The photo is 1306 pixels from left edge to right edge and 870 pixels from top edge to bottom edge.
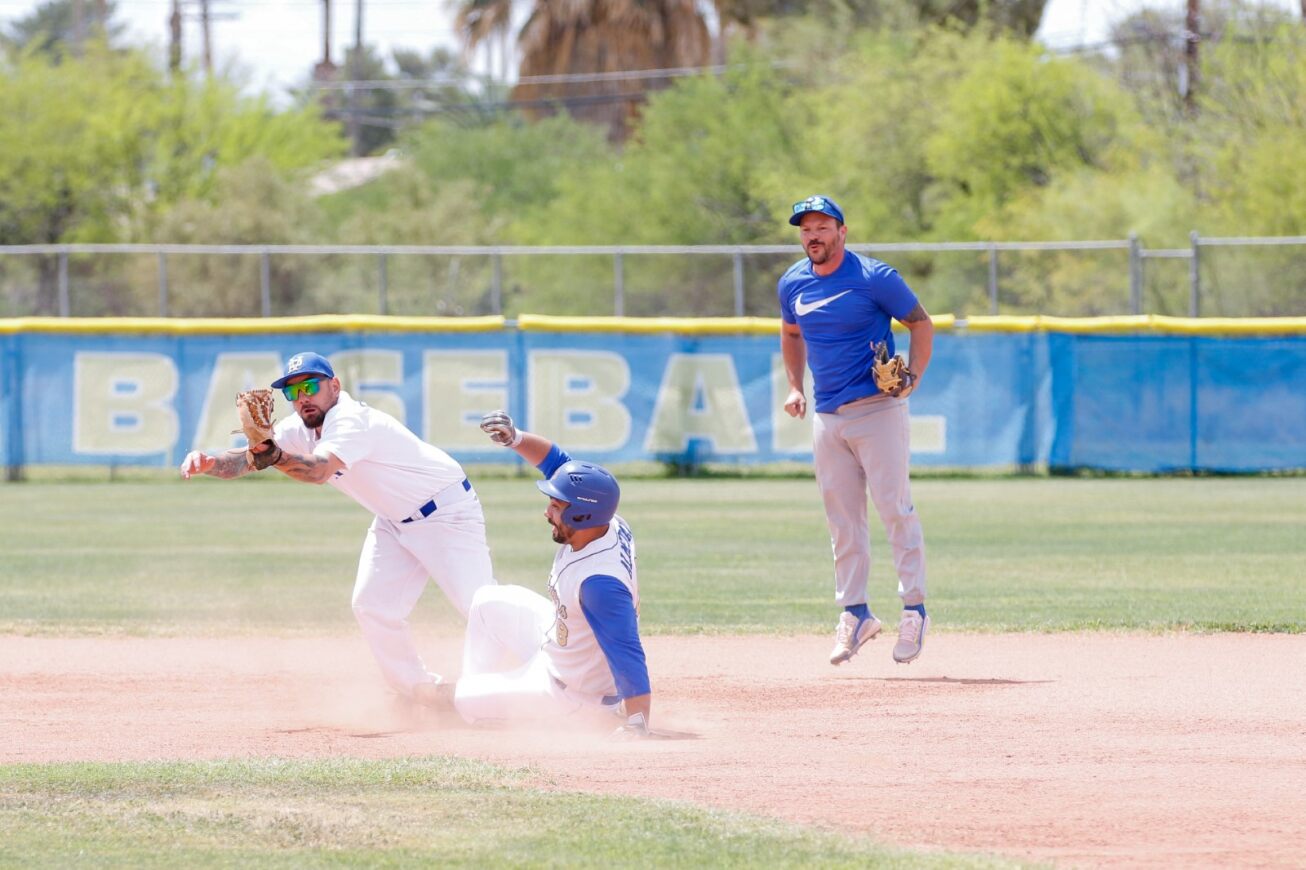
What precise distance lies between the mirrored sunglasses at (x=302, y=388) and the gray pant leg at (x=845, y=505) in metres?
2.26

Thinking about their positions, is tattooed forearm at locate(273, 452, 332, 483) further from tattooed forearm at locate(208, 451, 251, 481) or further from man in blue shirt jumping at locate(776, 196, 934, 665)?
man in blue shirt jumping at locate(776, 196, 934, 665)

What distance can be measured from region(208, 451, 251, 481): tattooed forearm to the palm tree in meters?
41.7

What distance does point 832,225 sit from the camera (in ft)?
25.7

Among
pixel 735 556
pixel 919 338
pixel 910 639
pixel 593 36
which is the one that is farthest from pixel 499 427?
pixel 593 36

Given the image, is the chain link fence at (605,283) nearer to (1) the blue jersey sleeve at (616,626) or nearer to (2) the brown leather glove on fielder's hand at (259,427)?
(2) the brown leather glove on fielder's hand at (259,427)

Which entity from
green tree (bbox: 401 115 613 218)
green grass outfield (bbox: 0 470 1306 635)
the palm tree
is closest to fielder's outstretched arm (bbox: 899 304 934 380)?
green grass outfield (bbox: 0 470 1306 635)

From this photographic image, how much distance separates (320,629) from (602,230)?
1031 inches

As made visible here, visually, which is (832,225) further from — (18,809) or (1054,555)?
(1054,555)

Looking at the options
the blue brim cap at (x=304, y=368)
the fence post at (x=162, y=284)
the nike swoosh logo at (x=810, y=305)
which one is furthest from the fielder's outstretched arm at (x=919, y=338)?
the fence post at (x=162, y=284)

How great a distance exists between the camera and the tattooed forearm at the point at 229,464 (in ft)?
21.7

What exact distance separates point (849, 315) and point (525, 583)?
449cm

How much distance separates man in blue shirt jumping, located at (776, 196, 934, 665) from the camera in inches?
311

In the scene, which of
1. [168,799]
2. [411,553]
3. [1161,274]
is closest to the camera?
[168,799]

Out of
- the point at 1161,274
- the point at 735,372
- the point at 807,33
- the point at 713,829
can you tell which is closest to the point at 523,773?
the point at 713,829
